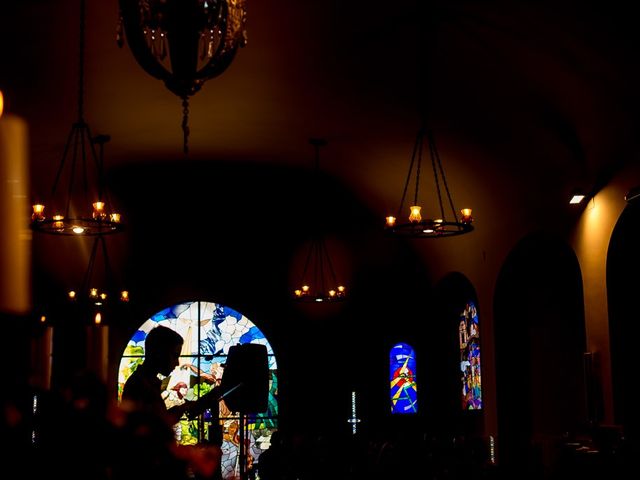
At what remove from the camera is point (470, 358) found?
56.0ft

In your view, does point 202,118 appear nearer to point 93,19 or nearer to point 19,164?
point 93,19

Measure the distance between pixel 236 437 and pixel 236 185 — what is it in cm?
557

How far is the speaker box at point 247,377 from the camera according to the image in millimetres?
4462

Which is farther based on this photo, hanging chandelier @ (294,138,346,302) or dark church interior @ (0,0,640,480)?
hanging chandelier @ (294,138,346,302)

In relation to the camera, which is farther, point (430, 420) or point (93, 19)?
point (430, 420)

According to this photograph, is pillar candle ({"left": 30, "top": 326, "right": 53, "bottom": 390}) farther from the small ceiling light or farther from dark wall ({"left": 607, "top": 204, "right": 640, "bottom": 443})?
the small ceiling light

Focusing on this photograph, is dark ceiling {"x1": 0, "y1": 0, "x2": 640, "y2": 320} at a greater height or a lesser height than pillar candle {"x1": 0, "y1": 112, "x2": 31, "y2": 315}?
greater

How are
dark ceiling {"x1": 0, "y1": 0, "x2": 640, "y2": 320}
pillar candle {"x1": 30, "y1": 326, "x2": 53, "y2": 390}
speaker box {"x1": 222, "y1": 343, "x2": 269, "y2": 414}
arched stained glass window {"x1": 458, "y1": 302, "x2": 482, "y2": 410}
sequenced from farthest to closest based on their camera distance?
arched stained glass window {"x1": 458, "y1": 302, "x2": 482, "y2": 410} < dark ceiling {"x1": 0, "y1": 0, "x2": 640, "y2": 320} < speaker box {"x1": 222, "y1": 343, "x2": 269, "y2": 414} < pillar candle {"x1": 30, "y1": 326, "x2": 53, "y2": 390}

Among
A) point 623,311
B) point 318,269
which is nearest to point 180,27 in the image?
point 623,311

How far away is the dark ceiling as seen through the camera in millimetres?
9812

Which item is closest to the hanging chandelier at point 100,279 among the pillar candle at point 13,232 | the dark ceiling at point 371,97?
the dark ceiling at point 371,97

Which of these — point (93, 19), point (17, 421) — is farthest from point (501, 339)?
point (17, 421)

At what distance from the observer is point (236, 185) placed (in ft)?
57.8

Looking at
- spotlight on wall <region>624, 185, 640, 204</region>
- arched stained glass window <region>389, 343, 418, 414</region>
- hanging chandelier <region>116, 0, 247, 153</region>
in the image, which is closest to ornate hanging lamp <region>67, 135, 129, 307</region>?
arched stained glass window <region>389, 343, 418, 414</region>
